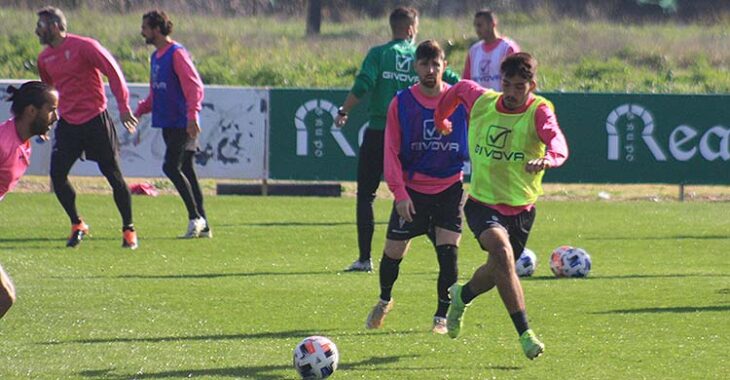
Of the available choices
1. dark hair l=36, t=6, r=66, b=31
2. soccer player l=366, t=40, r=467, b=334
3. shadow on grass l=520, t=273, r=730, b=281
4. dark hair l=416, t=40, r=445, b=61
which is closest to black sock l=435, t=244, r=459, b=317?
soccer player l=366, t=40, r=467, b=334

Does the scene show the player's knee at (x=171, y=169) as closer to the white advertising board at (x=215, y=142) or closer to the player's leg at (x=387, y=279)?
the player's leg at (x=387, y=279)

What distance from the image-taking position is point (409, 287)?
1205cm

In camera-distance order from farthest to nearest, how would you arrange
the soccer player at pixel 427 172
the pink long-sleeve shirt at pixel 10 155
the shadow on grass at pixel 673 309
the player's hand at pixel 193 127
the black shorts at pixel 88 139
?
the player's hand at pixel 193 127, the black shorts at pixel 88 139, the shadow on grass at pixel 673 309, the soccer player at pixel 427 172, the pink long-sleeve shirt at pixel 10 155

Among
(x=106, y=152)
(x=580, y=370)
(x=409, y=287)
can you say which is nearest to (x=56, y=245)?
(x=106, y=152)

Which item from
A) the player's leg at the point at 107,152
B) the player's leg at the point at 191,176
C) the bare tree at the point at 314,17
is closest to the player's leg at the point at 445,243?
the player's leg at the point at 107,152

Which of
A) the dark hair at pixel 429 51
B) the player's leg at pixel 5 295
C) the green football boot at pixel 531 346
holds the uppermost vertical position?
the dark hair at pixel 429 51

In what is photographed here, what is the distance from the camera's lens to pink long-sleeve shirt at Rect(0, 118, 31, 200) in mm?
7938

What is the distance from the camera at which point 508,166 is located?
885cm

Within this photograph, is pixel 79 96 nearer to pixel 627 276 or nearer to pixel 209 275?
pixel 209 275

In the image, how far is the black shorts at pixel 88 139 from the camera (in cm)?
1387

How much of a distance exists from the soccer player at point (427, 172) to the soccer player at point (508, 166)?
670 millimetres

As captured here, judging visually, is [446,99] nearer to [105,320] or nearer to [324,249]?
[105,320]

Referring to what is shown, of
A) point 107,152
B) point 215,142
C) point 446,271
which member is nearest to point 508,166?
point 446,271

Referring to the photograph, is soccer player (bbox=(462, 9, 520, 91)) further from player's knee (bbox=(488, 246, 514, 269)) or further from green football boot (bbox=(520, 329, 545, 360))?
green football boot (bbox=(520, 329, 545, 360))
